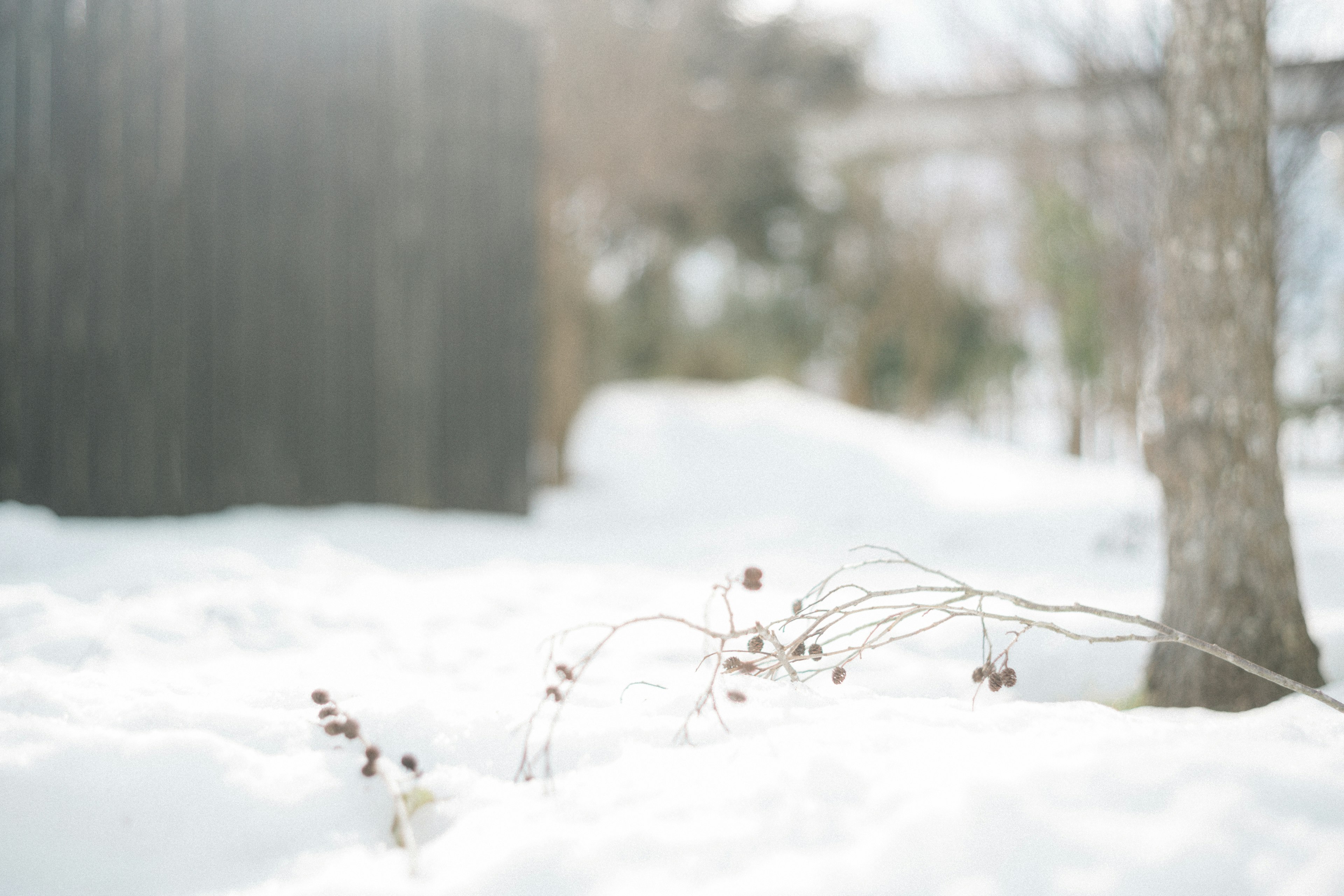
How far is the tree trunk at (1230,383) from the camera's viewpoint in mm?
1795

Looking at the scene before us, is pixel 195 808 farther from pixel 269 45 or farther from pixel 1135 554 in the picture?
pixel 269 45

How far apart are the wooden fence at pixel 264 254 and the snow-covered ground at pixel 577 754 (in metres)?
0.72

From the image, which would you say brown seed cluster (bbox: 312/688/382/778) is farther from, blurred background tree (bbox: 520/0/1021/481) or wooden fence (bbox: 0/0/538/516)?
blurred background tree (bbox: 520/0/1021/481)

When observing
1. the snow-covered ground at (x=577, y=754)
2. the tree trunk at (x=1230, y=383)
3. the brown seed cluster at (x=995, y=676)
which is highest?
the tree trunk at (x=1230, y=383)

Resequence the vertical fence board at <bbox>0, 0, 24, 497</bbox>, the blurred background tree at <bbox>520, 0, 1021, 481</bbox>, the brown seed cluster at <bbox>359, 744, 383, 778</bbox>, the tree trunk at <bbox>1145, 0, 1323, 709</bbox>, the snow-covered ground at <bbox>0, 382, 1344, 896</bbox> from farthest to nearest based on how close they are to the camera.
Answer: the blurred background tree at <bbox>520, 0, 1021, 481</bbox>, the vertical fence board at <bbox>0, 0, 24, 497</bbox>, the tree trunk at <bbox>1145, 0, 1323, 709</bbox>, the brown seed cluster at <bbox>359, 744, 383, 778</bbox>, the snow-covered ground at <bbox>0, 382, 1344, 896</bbox>

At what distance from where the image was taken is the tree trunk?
1795 mm

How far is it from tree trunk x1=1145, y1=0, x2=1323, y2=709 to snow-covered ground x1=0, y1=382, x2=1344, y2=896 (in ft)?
0.60

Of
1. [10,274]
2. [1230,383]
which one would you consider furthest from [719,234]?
[1230,383]

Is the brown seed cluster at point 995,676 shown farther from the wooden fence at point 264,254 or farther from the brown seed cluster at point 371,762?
the wooden fence at point 264,254

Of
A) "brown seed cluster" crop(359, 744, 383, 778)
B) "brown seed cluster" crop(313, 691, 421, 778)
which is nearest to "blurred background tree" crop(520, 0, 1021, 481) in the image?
"brown seed cluster" crop(313, 691, 421, 778)

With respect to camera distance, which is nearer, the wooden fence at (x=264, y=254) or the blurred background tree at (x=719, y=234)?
the wooden fence at (x=264, y=254)

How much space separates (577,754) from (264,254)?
10.4 feet

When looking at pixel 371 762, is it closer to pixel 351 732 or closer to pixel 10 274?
pixel 351 732

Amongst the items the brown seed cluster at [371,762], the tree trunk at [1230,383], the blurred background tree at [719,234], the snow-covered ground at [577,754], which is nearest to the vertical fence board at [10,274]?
the snow-covered ground at [577,754]
